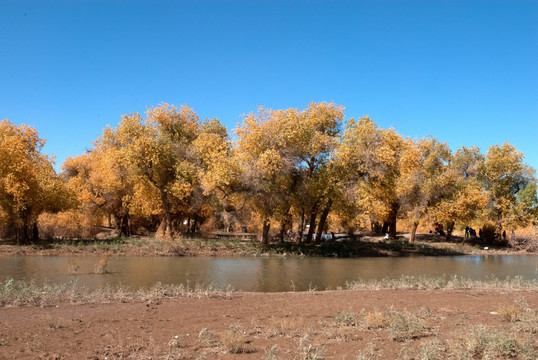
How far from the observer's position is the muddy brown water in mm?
17938

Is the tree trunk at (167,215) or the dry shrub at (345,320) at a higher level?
the tree trunk at (167,215)

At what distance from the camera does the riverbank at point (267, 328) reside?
299 inches

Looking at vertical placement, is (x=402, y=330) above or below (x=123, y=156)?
below

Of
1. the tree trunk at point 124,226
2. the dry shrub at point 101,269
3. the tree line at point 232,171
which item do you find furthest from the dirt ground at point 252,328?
the tree trunk at point 124,226

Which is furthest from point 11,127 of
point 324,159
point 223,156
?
point 324,159

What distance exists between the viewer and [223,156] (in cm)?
3088

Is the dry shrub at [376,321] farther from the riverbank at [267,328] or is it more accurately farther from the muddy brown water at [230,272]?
the muddy brown water at [230,272]

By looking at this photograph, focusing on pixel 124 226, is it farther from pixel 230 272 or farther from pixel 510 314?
pixel 510 314

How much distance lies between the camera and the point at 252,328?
9578mm

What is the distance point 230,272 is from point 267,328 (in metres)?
12.5

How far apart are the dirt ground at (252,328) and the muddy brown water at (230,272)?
4.07 meters

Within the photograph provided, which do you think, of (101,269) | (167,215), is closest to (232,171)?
(167,215)

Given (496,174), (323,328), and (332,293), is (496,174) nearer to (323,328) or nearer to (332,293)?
(332,293)

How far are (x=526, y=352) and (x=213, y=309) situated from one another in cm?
747
